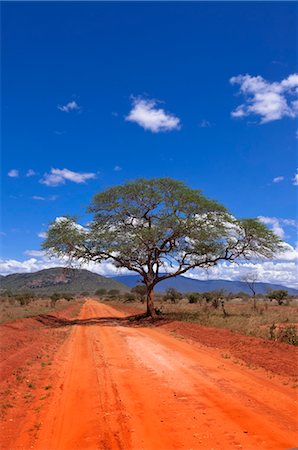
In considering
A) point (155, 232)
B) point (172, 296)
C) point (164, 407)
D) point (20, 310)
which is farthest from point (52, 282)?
point (164, 407)

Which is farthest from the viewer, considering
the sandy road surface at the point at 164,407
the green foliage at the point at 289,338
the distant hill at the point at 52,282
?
the distant hill at the point at 52,282

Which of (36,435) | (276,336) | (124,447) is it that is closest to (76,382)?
(36,435)

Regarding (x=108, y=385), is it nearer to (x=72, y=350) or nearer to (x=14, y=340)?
(x=72, y=350)

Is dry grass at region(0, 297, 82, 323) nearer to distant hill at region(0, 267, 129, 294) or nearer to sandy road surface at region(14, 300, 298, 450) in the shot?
sandy road surface at region(14, 300, 298, 450)

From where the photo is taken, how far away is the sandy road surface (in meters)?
6.20

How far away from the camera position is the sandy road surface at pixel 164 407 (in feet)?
20.3

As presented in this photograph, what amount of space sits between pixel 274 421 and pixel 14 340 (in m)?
12.8

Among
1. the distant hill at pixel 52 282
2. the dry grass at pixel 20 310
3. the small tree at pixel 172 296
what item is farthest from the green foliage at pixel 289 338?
the distant hill at pixel 52 282

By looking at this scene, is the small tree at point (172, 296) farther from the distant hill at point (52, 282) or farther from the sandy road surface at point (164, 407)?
the distant hill at point (52, 282)

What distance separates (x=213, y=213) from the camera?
93.9 feet

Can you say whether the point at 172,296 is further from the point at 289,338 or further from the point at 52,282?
the point at 52,282

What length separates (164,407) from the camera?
7691 mm

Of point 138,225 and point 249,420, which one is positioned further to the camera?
point 138,225

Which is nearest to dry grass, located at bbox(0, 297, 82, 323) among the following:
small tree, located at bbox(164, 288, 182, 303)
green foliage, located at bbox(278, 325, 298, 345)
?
small tree, located at bbox(164, 288, 182, 303)
